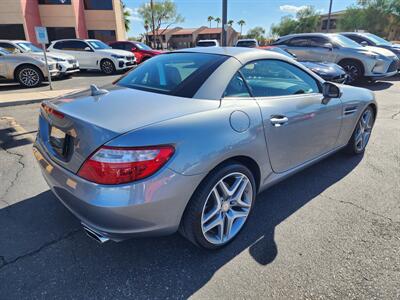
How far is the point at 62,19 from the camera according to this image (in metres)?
24.2

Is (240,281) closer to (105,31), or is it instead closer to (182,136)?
(182,136)

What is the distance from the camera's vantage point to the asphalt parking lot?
191 cm

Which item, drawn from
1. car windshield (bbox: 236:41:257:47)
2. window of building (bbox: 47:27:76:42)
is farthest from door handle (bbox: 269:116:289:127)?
window of building (bbox: 47:27:76:42)

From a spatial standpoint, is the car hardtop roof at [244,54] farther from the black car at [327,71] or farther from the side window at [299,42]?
the side window at [299,42]

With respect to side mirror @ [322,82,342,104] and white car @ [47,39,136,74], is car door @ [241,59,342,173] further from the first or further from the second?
white car @ [47,39,136,74]

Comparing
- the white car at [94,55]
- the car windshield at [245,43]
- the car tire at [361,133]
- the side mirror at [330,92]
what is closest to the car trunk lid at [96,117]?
the side mirror at [330,92]

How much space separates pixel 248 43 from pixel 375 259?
23977mm

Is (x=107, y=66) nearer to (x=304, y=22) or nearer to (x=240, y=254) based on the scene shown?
(x=240, y=254)

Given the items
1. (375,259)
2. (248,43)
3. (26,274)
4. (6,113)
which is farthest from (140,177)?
(248,43)

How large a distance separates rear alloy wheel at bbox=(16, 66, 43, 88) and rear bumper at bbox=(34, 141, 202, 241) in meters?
9.07

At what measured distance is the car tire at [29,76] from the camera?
361 inches

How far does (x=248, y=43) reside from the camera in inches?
941

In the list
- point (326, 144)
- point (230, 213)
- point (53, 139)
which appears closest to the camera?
point (53, 139)

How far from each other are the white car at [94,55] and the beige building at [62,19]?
12024 millimetres
